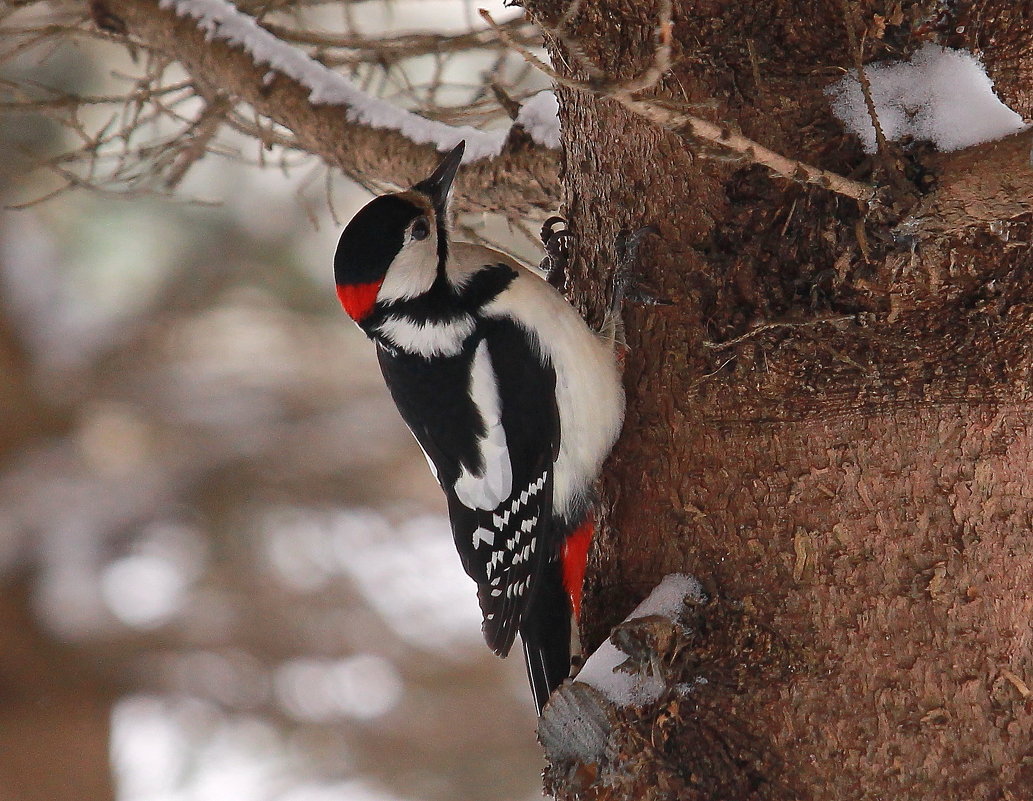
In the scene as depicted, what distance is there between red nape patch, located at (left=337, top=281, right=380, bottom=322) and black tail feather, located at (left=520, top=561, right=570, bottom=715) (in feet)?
2.27

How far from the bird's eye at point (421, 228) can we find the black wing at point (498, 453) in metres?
0.23

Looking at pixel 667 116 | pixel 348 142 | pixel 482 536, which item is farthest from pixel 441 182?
pixel 667 116

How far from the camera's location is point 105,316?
5.30 m

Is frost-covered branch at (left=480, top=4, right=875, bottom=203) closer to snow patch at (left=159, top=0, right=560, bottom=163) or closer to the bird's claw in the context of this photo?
the bird's claw

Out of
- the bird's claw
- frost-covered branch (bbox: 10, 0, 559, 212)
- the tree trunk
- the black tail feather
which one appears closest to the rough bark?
frost-covered branch (bbox: 10, 0, 559, 212)

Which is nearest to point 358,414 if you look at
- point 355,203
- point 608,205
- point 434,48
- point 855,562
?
point 355,203

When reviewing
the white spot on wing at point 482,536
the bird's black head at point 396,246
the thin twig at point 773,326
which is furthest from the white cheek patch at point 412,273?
the thin twig at point 773,326

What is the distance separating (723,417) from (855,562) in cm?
30

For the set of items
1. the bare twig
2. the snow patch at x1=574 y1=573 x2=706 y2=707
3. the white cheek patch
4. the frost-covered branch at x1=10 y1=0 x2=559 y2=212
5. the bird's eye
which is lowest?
the snow patch at x1=574 y1=573 x2=706 y2=707

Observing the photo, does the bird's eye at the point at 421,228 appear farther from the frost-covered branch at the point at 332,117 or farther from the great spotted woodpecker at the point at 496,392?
the frost-covered branch at the point at 332,117

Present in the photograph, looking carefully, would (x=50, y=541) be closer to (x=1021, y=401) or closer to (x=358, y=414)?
(x=358, y=414)

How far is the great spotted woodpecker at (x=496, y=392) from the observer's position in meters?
2.09

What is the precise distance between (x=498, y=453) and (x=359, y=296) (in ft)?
1.51

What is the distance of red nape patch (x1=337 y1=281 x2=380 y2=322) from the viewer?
2.20 meters
